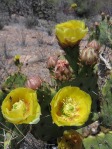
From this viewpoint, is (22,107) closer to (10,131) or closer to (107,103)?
(10,131)

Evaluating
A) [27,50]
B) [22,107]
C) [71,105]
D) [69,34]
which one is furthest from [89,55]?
[27,50]

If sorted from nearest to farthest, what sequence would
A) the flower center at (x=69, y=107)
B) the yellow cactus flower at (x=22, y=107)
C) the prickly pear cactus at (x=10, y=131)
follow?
the yellow cactus flower at (x=22, y=107)
the flower center at (x=69, y=107)
the prickly pear cactus at (x=10, y=131)

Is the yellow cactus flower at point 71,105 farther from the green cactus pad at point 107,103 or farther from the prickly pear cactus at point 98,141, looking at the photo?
the green cactus pad at point 107,103

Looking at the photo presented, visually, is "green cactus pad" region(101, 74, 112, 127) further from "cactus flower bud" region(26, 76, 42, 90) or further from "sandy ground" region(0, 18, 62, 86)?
"sandy ground" region(0, 18, 62, 86)

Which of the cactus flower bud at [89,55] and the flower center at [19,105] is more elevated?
the cactus flower bud at [89,55]

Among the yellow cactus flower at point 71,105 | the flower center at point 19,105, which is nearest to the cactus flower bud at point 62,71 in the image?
the yellow cactus flower at point 71,105

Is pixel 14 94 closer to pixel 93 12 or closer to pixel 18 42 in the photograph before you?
pixel 18 42

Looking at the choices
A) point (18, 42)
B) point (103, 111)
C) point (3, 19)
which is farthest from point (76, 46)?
point (3, 19)

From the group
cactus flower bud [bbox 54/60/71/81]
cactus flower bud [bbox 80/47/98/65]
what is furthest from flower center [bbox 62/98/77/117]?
cactus flower bud [bbox 80/47/98/65]
